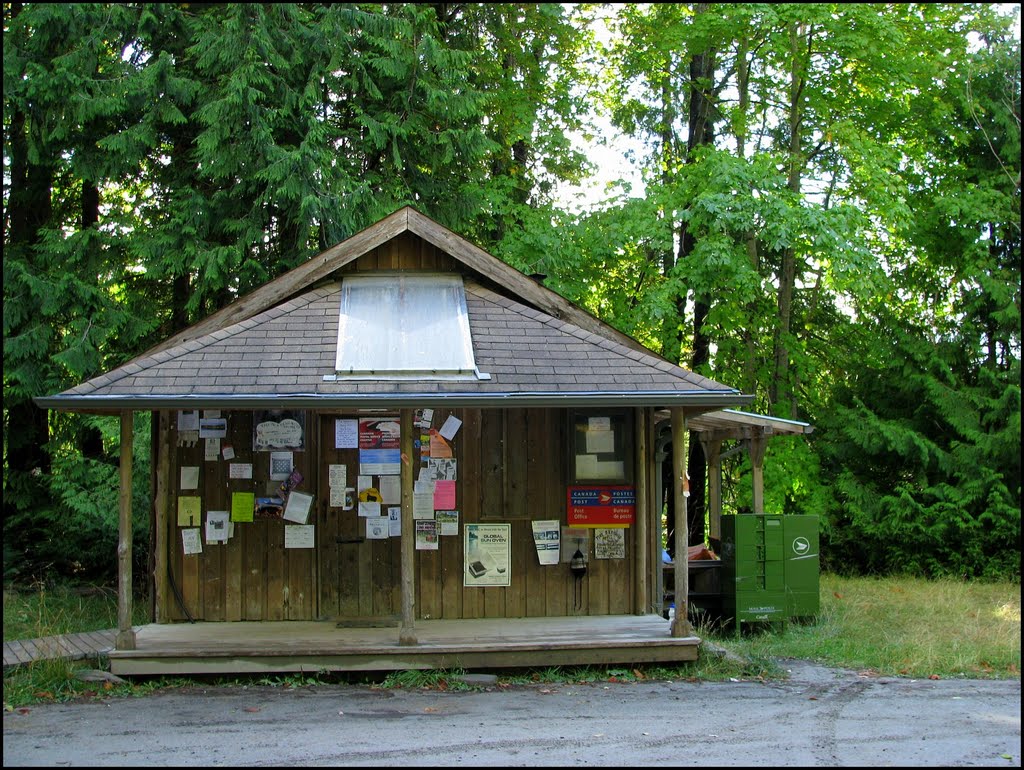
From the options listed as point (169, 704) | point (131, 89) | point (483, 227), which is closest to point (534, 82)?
point (483, 227)

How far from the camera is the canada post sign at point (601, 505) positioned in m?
10.0

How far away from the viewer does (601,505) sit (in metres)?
10.1

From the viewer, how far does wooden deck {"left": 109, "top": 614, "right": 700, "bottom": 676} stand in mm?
8320

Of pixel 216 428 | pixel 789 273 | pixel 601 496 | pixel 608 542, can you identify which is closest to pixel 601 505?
pixel 601 496

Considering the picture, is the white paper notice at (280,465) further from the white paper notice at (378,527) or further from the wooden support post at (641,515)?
the wooden support post at (641,515)

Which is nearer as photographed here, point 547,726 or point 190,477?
point 547,726

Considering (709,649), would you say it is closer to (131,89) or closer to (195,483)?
(195,483)

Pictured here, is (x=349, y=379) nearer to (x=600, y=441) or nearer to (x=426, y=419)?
(x=426, y=419)

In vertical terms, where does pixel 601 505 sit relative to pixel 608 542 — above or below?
above

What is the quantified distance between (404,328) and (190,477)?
9.08 feet

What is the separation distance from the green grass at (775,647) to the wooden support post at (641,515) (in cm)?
70

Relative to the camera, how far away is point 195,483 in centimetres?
987

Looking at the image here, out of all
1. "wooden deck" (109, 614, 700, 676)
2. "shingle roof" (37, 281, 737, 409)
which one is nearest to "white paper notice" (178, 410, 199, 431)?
"shingle roof" (37, 281, 737, 409)

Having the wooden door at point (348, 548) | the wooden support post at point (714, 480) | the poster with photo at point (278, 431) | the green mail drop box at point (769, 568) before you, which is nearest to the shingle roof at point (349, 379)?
the poster with photo at point (278, 431)
